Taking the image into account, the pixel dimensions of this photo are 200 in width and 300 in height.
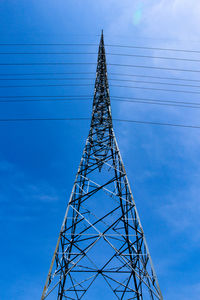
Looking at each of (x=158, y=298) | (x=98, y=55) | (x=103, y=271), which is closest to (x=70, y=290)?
(x=103, y=271)

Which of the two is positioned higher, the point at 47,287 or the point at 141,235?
the point at 141,235

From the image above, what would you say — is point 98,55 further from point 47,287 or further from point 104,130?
point 47,287

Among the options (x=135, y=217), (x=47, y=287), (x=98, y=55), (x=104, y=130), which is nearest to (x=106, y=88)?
(x=104, y=130)

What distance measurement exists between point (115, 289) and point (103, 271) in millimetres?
1271

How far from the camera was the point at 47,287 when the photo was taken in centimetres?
650

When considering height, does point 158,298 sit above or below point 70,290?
below

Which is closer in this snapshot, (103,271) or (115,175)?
(103,271)

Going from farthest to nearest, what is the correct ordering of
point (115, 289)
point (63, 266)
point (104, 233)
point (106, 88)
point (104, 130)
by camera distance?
point (106, 88)
point (104, 130)
point (115, 289)
point (104, 233)
point (63, 266)

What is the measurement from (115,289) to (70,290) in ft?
6.17

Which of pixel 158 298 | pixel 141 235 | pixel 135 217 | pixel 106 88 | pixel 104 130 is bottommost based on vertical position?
→ pixel 158 298

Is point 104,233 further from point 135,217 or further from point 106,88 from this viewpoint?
point 106,88

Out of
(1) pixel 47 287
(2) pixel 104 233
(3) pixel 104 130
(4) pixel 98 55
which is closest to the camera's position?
(1) pixel 47 287

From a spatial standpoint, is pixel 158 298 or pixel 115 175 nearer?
pixel 158 298

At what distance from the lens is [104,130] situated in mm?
12680
